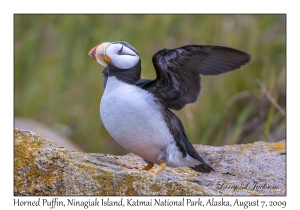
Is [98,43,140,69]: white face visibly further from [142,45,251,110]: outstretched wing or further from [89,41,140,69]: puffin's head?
[142,45,251,110]: outstretched wing

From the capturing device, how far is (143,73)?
954cm

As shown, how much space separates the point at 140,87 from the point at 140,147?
58cm

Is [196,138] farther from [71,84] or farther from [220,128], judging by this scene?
[71,84]

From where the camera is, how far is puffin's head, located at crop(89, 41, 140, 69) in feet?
16.7

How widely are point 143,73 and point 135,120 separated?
15.6ft

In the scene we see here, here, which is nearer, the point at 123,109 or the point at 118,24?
the point at 123,109

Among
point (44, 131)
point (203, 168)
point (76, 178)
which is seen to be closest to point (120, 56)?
point (203, 168)

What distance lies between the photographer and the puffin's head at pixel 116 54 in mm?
5086

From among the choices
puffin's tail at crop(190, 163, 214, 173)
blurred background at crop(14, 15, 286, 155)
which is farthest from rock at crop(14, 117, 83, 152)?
puffin's tail at crop(190, 163, 214, 173)

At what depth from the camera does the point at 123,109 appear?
4.84 m

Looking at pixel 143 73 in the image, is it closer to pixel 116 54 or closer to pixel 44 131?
pixel 44 131
